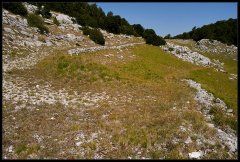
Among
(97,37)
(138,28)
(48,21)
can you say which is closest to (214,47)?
(138,28)

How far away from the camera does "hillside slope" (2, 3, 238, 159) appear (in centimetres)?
1405

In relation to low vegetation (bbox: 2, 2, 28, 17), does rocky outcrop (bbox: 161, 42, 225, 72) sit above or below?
below

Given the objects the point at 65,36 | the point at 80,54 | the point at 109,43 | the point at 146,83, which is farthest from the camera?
the point at 109,43

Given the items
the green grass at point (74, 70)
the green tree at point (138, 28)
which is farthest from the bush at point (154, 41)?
the green grass at point (74, 70)

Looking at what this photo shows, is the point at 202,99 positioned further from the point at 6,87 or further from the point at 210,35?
the point at 210,35

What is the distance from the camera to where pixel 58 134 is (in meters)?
15.3

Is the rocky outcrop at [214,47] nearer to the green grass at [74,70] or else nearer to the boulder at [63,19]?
the boulder at [63,19]

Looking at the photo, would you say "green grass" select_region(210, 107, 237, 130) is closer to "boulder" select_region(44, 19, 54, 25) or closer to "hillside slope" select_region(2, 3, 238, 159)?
"hillside slope" select_region(2, 3, 238, 159)

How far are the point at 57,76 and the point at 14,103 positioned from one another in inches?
292

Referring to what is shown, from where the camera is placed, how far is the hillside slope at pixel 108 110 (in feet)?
46.1

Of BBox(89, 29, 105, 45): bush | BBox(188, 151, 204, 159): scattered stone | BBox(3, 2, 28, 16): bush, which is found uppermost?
BBox(3, 2, 28, 16): bush

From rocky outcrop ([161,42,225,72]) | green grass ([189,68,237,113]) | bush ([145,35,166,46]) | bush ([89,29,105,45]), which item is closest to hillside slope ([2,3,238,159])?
green grass ([189,68,237,113])

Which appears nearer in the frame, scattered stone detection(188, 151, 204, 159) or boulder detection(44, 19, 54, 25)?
scattered stone detection(188, 151, 204, 159)

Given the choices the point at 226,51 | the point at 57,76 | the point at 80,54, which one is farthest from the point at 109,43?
the point at 226,51
